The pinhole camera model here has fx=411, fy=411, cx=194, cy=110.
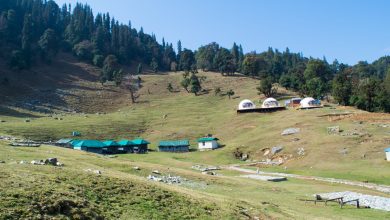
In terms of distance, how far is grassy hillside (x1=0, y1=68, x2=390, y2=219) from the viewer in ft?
136

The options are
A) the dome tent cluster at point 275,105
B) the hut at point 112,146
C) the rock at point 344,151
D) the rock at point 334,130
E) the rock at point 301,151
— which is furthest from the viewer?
the dome tent cluster at point 275,105

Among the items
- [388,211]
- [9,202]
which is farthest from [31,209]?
[388,211]

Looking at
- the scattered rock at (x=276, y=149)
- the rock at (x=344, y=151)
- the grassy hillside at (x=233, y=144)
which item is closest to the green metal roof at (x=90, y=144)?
the grassy hillside at (x=233, y=144)

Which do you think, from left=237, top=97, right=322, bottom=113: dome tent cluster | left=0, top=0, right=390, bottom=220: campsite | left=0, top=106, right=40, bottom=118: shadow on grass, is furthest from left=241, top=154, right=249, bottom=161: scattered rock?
left=0, top=106, right=40, bottom=118: shadow on grass

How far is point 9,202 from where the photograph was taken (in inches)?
834

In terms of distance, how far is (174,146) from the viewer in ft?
381

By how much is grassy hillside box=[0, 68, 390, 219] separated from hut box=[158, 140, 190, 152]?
4.30 metres

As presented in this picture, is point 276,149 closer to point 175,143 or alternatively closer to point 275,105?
point 175,143

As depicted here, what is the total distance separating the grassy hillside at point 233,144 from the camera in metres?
41.5

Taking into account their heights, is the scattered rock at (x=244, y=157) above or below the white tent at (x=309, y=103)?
below

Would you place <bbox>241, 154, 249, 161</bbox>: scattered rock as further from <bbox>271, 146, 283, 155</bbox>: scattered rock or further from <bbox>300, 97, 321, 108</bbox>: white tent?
<bbox>300, 97, 321, 108</bbox>: white tent

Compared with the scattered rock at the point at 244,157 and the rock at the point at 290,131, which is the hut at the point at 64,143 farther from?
the rock at the point at 290,131

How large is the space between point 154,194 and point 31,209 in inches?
405

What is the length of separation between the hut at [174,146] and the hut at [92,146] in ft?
52.4
